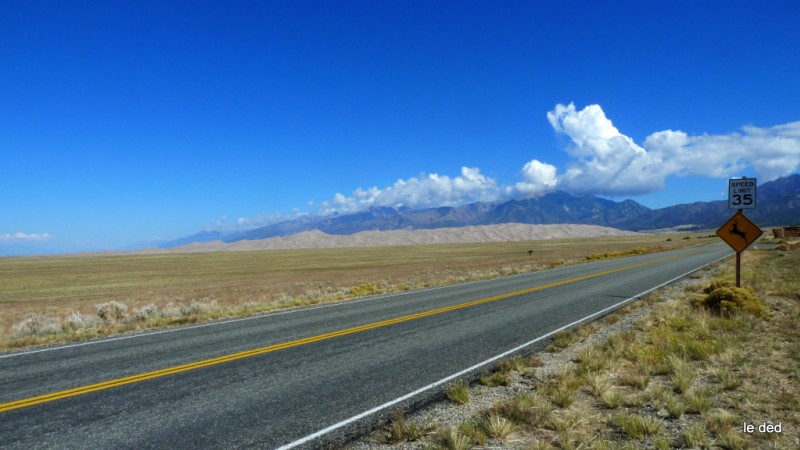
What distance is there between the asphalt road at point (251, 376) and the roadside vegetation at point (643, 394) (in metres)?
0.88

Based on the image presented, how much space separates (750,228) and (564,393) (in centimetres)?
1160

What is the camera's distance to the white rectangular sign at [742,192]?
43.2ft

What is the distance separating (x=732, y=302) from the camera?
39.9 ft

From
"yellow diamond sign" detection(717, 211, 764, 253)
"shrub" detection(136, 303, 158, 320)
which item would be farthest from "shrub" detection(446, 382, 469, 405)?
"shrub" detection(136, 303, 158, 320)

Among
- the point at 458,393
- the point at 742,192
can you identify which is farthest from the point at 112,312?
the point at 742,192

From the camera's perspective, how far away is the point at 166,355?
891cm

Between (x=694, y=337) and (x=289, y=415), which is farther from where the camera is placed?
(x=694, y=337)

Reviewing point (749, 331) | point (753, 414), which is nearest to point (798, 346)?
point (749, 331)

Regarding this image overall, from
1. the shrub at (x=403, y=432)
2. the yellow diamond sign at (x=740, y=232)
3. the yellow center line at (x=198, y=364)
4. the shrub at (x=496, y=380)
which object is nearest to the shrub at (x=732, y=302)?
the yellow diamond sign at (x=740, y=232)

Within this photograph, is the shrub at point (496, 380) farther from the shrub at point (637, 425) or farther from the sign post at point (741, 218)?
the sign post at point (741, 218)

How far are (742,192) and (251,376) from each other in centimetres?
1432

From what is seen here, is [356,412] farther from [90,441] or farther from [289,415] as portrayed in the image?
[90,441]

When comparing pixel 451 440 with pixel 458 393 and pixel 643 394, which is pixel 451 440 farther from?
pixel 643 394

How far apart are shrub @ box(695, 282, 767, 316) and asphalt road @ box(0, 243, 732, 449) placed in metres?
3.33
